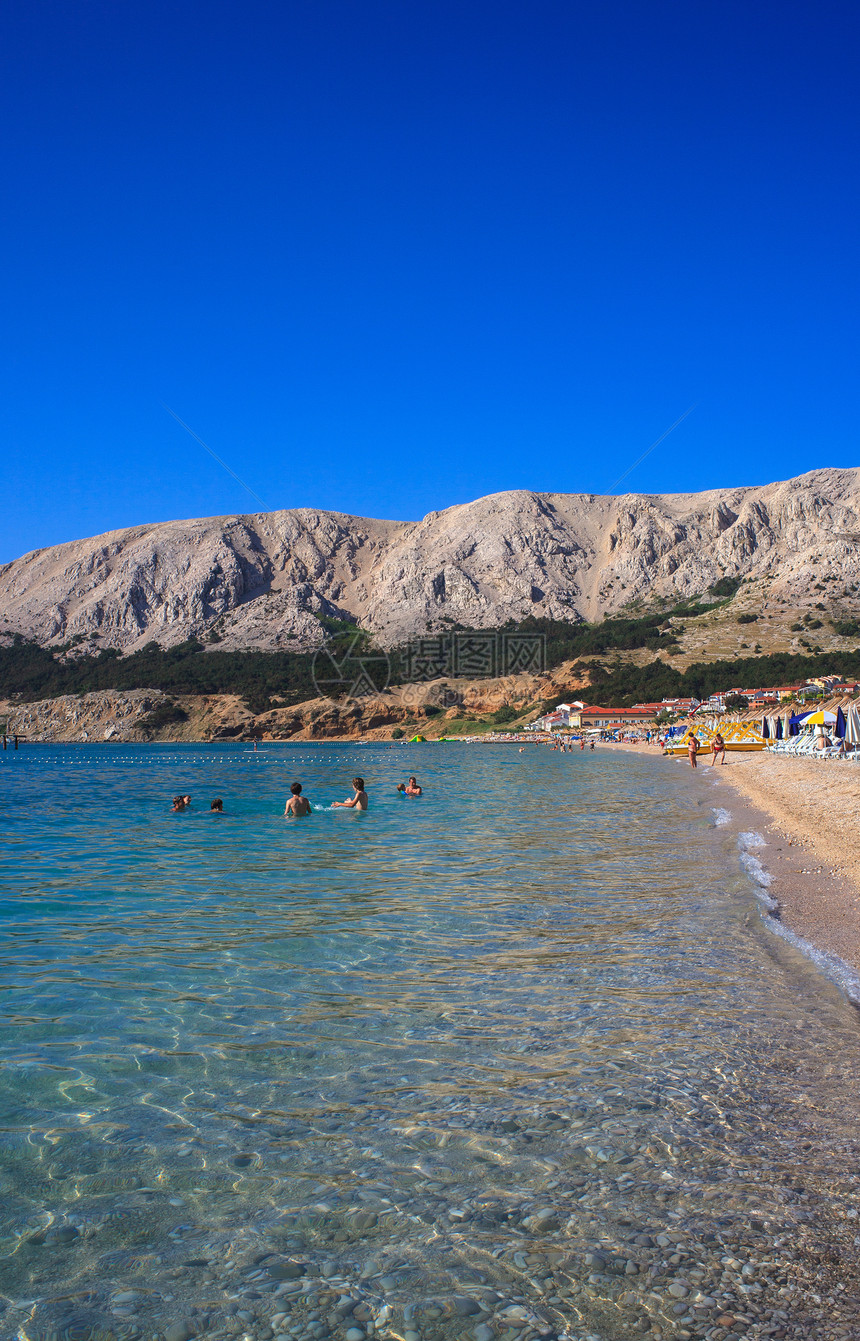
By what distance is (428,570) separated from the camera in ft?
592

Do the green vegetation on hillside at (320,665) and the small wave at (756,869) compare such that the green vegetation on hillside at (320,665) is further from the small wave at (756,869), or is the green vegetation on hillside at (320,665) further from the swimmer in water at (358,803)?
the small wave at (756,869)

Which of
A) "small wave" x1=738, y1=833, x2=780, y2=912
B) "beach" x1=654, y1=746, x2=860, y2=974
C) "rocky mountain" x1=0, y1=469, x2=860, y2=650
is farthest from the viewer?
"rocky mountain" x1=0, y1=469, x2=860, y2=650

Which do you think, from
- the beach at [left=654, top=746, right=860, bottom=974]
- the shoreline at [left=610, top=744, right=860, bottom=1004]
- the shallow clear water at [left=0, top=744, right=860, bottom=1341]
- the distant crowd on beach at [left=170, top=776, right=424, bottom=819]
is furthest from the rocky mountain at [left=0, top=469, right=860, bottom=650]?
the shallow clear water at [left=0, top=744, right=860, bottom=1341]

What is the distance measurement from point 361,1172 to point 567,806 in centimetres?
2011

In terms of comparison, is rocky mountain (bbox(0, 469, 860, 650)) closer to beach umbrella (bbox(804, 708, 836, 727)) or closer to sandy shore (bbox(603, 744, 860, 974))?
beach umbrella (bbox(804, 708, 836, 727))

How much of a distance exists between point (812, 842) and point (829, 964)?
27.4 ft

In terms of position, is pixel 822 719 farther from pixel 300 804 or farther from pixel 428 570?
pixel 428 570

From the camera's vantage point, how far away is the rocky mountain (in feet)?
557

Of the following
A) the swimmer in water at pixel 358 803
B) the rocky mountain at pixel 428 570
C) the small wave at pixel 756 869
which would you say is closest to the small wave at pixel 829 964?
the small wave at pixel 756 869

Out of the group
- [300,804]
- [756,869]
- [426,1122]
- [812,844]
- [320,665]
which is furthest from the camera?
[320,665]

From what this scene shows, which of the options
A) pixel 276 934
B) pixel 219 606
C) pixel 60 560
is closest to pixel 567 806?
pixel 276 934

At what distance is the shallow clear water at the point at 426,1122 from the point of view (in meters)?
3.05

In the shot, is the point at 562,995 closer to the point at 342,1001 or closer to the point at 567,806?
the point at 342,1001

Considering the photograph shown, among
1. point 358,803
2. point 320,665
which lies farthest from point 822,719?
point 320,665
